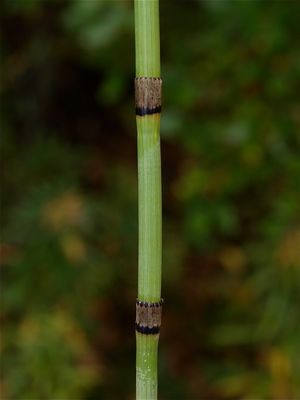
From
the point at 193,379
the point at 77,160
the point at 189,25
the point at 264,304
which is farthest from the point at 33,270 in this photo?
the point at 193,379

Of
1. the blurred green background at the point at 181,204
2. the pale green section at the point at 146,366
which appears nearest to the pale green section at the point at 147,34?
the pale green section at the point at 146,366

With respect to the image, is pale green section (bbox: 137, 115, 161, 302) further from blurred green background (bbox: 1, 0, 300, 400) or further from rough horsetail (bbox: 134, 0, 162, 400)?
blurred green background (bbox: 1, 0, 300, 400)

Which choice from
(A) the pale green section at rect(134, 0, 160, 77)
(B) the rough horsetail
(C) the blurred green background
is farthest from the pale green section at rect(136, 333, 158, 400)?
(C) the blurred green background

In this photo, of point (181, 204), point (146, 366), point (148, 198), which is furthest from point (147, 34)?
point (181, 204)

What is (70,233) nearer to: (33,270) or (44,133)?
(33,270)

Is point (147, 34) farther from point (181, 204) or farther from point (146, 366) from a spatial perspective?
point (181, 204)

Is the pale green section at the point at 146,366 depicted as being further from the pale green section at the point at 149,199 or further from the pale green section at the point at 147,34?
the pale green section at the point at 147,34
